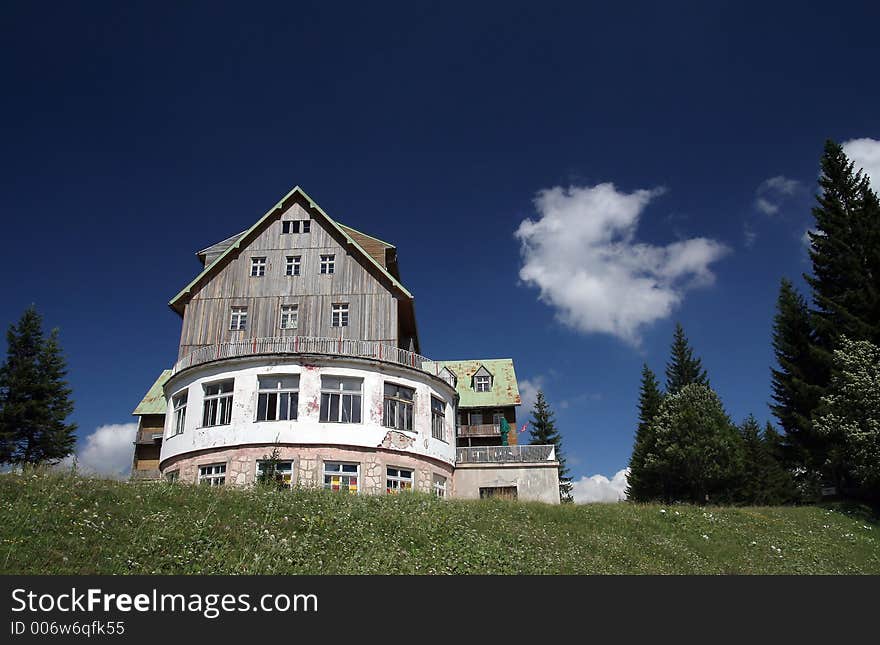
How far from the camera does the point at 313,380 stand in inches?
1089

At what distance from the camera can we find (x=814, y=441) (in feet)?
113

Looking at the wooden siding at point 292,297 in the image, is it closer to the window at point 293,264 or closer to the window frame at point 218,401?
the window at point 293,264

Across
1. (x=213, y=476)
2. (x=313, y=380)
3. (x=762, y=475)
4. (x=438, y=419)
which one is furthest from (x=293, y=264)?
(x=762, y=475)

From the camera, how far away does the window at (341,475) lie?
2634 centimetres

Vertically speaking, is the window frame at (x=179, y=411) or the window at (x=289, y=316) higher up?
the window at (x=289, y=316)

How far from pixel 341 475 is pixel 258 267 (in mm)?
12619

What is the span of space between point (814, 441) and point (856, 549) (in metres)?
11.9

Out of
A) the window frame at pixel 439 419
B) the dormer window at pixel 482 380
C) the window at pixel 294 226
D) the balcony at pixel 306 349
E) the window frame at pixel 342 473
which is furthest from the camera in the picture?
the dormer window at pixel 482 380

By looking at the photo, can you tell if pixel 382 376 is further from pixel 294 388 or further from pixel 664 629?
pixel 664 629

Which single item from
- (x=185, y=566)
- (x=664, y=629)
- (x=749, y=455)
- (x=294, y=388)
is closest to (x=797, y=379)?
(x=749, y=455)

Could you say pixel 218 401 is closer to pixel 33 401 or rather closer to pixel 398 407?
pixel 398 407

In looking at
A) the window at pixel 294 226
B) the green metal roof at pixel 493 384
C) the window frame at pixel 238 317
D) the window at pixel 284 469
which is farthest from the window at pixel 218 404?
the green metal roof at pixel 493 384

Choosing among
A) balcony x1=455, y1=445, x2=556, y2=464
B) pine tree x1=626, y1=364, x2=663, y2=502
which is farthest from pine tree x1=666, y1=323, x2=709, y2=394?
balcony x1=455, y1=445, x2=556, y2=464

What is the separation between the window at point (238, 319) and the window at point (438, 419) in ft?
33.7
